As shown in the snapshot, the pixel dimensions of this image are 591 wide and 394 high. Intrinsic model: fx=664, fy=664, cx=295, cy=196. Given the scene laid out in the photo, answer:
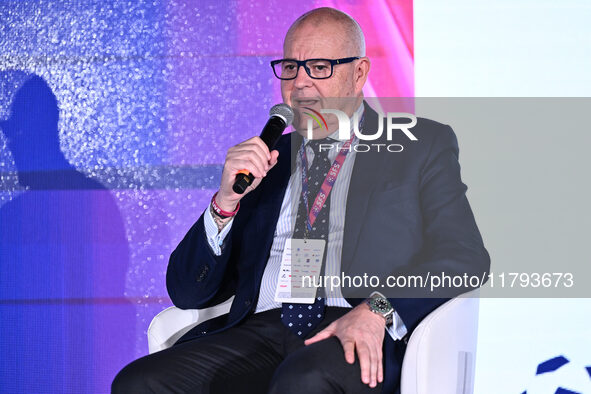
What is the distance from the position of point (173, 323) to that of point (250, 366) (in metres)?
0.39

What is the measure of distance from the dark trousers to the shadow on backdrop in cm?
124

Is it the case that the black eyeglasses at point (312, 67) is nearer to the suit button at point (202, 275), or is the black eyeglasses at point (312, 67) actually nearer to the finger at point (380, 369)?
the suit button at point (202, 275)

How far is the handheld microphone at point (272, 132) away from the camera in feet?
5.21

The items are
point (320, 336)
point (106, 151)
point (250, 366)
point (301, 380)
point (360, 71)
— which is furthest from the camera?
point (106, 151)

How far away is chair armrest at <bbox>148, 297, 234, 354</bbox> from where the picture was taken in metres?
2.01

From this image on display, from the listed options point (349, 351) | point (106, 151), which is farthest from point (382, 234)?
point (106, 151)

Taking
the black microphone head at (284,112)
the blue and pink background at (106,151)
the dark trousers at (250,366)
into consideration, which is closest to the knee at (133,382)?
the dark trousers at (250,366)

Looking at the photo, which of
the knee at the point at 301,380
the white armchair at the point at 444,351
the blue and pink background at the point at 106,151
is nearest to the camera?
the knee at the point at 301,380

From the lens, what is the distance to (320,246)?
1854 millimetres

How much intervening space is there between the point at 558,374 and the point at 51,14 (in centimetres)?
265

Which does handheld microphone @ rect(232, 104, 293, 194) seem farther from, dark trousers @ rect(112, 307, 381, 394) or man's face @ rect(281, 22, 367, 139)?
dark trousers @ rect(112, 307, 381, 394)

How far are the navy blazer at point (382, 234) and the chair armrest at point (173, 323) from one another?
8 centimetres

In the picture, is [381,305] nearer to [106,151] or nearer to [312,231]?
[312,231]

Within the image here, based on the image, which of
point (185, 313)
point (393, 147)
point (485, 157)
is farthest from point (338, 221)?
point (485, 157)
